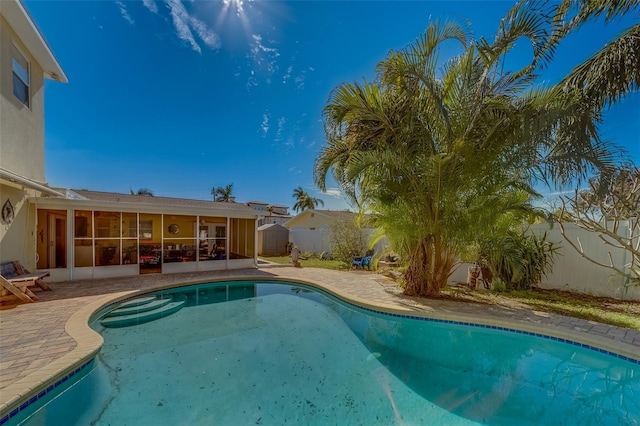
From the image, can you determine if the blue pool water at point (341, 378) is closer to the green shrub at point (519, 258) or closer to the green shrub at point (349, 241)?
the green shrub at point (519, 258)

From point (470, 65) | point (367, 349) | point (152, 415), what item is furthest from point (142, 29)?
point (367, 349)

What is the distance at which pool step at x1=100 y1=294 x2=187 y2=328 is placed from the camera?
6948 mm

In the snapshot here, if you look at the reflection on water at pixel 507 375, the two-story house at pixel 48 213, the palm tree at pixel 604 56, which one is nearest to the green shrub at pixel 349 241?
the two-story house at pixel 48 213

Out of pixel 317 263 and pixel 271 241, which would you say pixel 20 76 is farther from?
pixel 271 241

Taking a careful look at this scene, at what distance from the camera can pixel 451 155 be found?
7043 millimetres

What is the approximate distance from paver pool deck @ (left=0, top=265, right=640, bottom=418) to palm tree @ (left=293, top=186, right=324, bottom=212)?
34.5 metres

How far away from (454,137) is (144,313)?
9742 millimetres

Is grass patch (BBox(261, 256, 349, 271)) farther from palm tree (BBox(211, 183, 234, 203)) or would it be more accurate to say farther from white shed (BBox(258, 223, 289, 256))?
palm tree (BBox(211, 183, 234, 203))

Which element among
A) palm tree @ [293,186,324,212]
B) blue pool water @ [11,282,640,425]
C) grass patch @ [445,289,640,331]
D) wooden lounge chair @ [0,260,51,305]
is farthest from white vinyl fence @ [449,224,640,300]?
palm tree @ [293,186,324,212]

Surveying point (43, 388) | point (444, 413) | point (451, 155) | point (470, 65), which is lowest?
point (444, 413)

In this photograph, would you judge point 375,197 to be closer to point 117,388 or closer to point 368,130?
point 368,130

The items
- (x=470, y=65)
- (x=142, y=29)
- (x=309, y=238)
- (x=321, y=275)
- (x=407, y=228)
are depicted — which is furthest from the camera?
(x=309, y=238)

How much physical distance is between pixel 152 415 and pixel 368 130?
25.6ft

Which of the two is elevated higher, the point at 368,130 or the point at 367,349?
the point at 368,130
